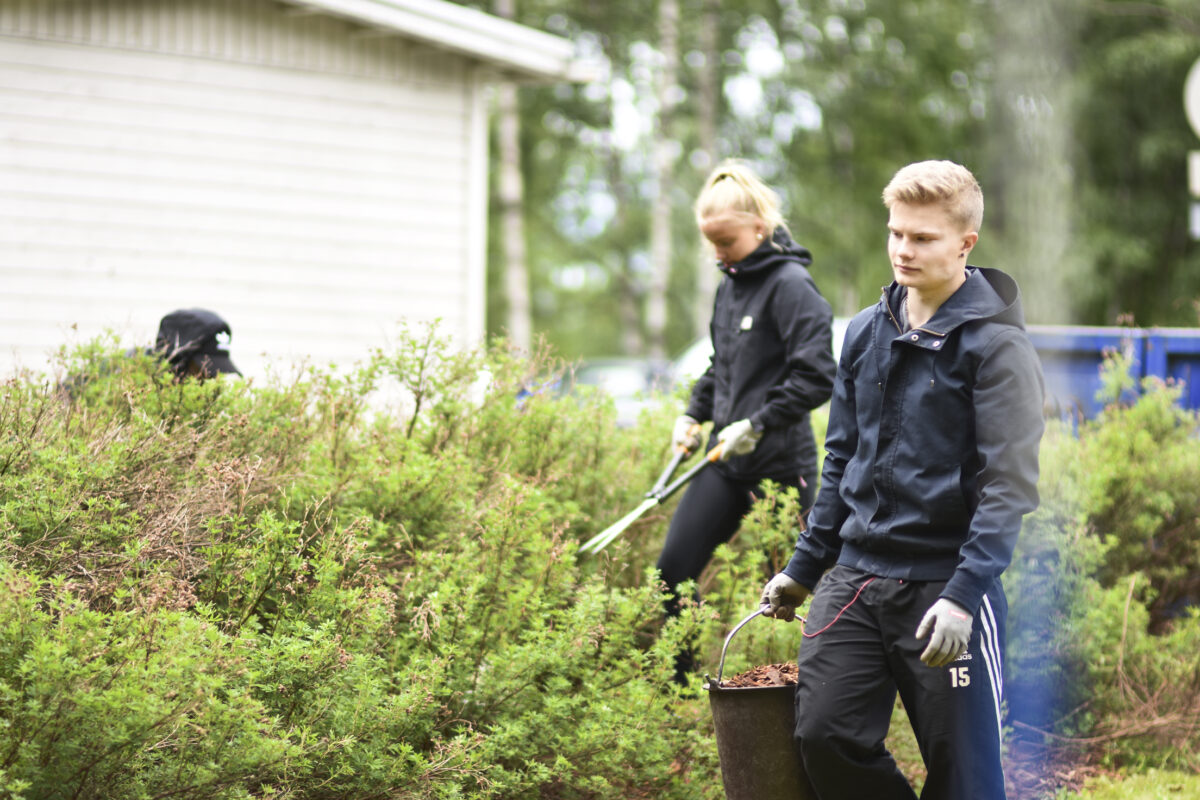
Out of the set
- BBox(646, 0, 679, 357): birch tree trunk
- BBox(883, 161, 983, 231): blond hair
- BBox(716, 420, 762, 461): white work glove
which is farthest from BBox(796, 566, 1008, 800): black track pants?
BBox(646, 0, 679, 357): birch tree trunk

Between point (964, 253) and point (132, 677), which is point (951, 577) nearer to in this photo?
point (964, 253)

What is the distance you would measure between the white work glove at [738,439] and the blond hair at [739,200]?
78 cm

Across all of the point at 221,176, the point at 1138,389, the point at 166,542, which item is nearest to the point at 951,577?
the point at 166,542

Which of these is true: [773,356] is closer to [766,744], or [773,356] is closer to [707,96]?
[766,744]

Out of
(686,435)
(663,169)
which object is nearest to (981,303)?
(686,435)

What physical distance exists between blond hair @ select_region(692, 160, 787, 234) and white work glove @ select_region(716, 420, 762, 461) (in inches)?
30.7

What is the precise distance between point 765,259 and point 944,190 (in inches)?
67.3

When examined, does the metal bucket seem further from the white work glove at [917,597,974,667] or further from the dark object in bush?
the dark object in bush

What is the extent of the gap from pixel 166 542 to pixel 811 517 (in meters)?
1.90

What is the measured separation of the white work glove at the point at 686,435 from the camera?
4.91 m

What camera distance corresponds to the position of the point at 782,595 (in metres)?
3.34

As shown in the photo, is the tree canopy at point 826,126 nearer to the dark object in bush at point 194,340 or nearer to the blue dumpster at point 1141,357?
the blue dumpster at point 1141,357

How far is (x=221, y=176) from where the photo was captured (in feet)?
32.8

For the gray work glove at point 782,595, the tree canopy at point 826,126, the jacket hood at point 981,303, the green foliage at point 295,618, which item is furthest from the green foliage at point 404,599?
the tree canopy at point 826,126
